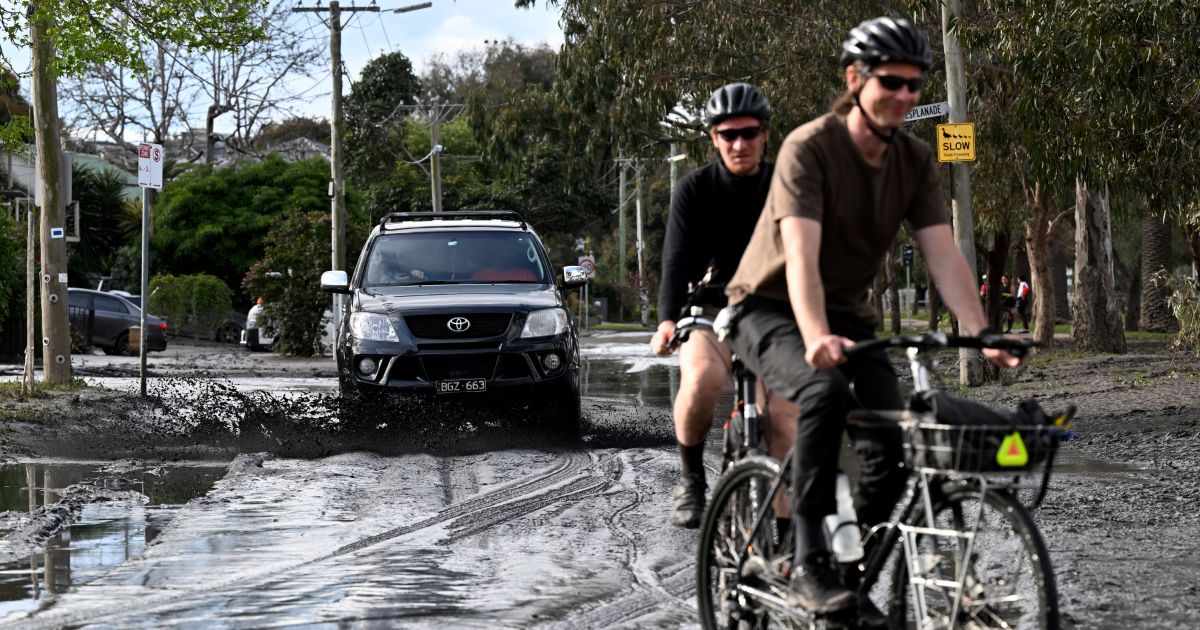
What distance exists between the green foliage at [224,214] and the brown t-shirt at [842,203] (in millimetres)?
46514

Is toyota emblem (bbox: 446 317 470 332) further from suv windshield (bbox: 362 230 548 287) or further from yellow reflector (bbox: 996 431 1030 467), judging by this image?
yellow reflector (bbox: 996 431 1030 467)

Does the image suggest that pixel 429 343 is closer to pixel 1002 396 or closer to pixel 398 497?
pixel 398 497

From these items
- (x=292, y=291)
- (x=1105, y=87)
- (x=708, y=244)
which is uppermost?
(x=1105, y=87)

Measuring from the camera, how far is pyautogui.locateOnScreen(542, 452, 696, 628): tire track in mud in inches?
222

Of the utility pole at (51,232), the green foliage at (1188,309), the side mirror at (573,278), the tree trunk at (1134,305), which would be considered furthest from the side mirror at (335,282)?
the tree trunk at (1134,305)

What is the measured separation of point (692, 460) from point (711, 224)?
35.7 inches

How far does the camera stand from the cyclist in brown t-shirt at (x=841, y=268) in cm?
429

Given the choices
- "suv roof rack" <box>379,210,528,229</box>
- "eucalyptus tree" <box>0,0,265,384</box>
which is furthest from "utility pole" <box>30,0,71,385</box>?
"suv roof rack" <box>379,210,528,229</box>

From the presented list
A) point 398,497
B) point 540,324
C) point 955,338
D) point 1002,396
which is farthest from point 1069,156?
point 955,338

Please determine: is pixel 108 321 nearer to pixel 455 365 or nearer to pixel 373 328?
pixel 373 328

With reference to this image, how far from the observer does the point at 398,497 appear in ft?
29.8

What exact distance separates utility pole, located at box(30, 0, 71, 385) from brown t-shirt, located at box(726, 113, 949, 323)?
13180 mm

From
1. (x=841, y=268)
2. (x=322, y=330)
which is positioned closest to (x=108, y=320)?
(x=322, y=330)

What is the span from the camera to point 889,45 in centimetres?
432
